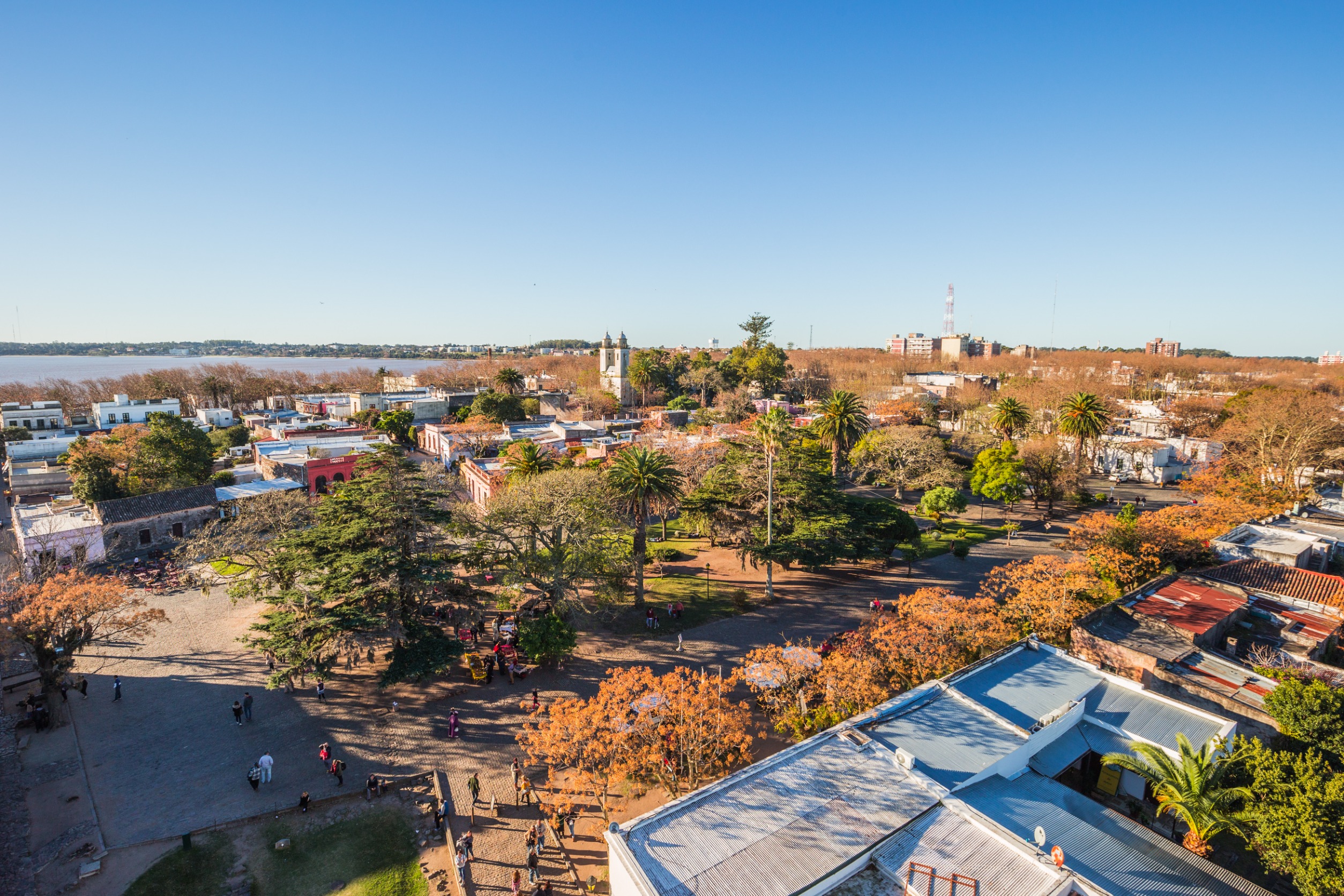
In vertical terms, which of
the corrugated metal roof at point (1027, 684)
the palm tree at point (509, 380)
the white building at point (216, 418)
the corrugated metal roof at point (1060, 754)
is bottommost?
the corrugated metal roof at point (1060, 754)

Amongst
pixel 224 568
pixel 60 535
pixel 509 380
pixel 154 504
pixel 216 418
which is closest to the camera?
pixel 224 568

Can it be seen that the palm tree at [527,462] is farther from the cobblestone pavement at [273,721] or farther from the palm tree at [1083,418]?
the palm tree at [1083,418]

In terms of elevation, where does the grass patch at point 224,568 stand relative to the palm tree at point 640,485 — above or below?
below

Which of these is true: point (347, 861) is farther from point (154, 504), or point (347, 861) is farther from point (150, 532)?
point (154, 504)

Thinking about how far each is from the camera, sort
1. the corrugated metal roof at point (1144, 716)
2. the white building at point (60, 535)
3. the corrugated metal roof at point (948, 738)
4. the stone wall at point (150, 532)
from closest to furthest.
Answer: the corrugated metal roof at point (948, 738) → the corrugated metal roof at point (1144, 716) → the white building at point (60, 535) → the stone wall at point (150, 532)

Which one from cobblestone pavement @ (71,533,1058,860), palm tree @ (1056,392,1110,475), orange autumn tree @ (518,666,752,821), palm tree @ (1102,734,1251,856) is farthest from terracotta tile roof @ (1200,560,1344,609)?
orange autumn tree @ (518,666,752,821)

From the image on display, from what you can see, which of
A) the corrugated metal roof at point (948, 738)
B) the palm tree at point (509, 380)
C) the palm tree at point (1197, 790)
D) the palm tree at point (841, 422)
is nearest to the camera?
the palm tree at point (1197, 790)

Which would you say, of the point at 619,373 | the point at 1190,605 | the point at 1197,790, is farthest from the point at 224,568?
the point at 619,373

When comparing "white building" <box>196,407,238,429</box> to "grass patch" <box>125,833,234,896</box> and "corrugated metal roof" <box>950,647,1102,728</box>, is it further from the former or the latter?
"corrugated metal roof" <box>950,647,1102,728</box>

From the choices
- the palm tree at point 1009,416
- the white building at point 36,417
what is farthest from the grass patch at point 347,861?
the white building at point 36,417
